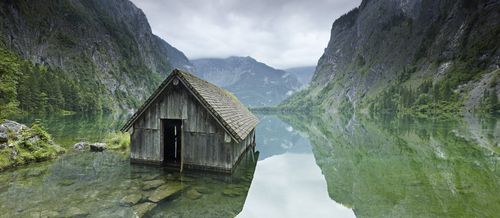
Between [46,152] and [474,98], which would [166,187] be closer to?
[46,152]

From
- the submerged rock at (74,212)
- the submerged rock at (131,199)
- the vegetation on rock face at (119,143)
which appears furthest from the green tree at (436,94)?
the submerged rock at (74,212)

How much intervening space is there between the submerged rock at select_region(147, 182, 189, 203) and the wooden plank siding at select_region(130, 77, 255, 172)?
2.02 meters

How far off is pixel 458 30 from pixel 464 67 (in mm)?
27051

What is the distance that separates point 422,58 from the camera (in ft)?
367

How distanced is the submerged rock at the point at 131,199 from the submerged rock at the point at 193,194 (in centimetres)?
181

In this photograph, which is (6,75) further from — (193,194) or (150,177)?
(193,194)

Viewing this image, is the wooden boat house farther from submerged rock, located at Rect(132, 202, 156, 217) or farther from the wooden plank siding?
submerged rock, located at Rect(132, 202, 156, 217)

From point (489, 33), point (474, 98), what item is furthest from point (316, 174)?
point (489, 33)

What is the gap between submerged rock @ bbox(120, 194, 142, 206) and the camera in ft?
23.8

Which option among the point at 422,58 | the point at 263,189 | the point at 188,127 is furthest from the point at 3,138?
the point at 422,58

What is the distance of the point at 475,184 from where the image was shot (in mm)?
9391

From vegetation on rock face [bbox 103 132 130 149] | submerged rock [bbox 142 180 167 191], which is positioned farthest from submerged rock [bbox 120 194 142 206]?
vegetation on rock face [bbox 103 132 130 149]

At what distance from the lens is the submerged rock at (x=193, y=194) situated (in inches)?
316

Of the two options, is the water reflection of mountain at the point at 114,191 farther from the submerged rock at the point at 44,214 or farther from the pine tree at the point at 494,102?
the pine tree at the point at 494,102
